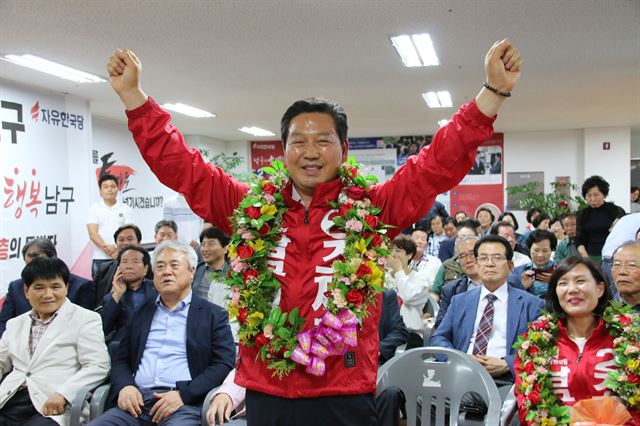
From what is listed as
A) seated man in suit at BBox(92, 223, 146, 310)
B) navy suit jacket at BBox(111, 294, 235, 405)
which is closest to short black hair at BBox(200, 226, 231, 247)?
seated man in suit at BBox(92, 223, 146, 310)

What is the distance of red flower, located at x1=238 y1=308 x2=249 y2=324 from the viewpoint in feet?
5.31

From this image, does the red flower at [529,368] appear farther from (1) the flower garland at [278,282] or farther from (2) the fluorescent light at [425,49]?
(2) the fluorescent light at [425,49]

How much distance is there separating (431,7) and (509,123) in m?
7.64

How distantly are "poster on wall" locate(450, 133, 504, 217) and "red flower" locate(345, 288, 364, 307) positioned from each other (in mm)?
12006

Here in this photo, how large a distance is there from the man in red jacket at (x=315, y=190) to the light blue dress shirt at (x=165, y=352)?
1.47m

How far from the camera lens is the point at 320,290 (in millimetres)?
1590

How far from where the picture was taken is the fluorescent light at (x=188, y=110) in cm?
877

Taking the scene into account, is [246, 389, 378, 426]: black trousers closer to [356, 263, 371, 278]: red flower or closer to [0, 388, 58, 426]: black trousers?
[356, 263, 371, 278]: red flower

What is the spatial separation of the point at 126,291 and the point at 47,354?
881 mm

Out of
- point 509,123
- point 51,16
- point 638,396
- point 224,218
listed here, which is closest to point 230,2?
point 51,16

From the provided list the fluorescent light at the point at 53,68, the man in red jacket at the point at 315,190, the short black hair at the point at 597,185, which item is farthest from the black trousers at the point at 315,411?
the fluorescent light at the point at 53,68

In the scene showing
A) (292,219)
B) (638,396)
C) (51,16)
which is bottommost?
(638,396)

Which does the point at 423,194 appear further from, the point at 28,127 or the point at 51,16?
the point at 28,127

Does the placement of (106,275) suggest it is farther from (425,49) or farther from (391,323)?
(425,49)
